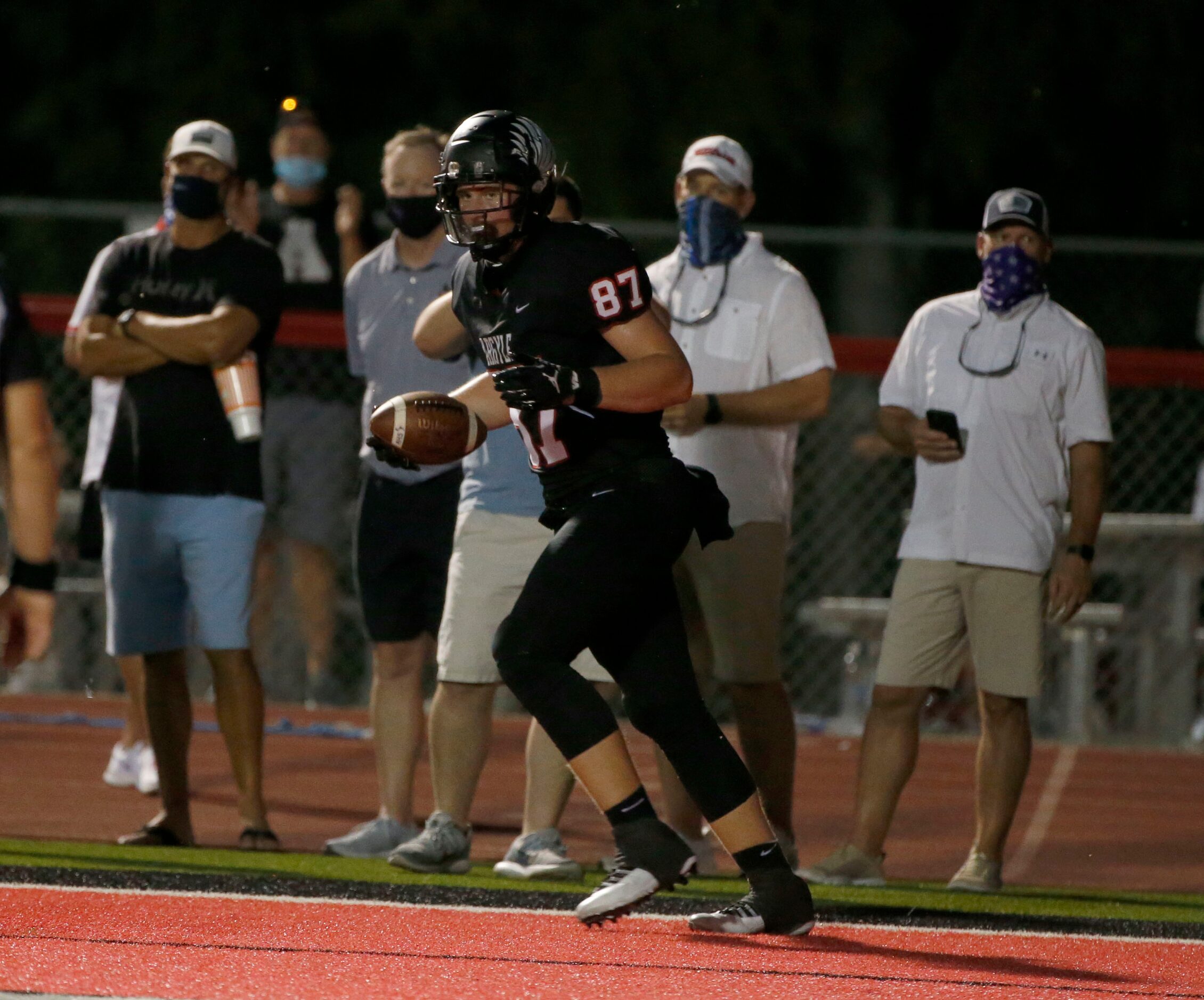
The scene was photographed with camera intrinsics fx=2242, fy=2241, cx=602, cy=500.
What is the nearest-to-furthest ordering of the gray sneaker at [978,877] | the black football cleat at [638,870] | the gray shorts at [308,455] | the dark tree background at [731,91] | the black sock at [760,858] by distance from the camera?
1. the black football cleat at [638,870]
2. the black sock at [760,858]
3. the gray sneaker at [978,877]
4. the gray shorts at [308,455]
5. the dark tree background at [731,91]

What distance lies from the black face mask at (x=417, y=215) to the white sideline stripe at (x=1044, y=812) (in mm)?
2872

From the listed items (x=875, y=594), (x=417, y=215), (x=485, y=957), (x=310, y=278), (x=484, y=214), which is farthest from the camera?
(x=875, y=594)

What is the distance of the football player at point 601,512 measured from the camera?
17.1 ft

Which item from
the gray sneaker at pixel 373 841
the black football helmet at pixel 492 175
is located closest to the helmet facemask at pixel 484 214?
the black football helmet at pixel 492 175

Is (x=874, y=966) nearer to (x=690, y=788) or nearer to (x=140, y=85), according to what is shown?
(x=690, y=788)

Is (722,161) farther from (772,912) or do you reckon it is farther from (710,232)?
(772,912)

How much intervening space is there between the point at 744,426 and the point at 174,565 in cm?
188

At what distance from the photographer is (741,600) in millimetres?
6934

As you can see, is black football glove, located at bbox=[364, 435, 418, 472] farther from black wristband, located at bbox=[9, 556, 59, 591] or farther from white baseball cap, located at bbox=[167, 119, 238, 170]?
white baseball cap, located at bbox=[167, 119, 238, 170]

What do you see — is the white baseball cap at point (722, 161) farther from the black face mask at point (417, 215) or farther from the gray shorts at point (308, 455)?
the gray shorts at point (308, 455)

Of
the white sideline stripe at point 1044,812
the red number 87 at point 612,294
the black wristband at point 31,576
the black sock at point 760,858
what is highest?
the red number 87 at point 612,294

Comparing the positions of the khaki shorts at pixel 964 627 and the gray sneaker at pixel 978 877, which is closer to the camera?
the gray sneaker at pixel 978 877

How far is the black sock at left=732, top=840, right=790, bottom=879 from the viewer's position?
210 inches

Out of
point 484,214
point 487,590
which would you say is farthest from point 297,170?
point 484,214
